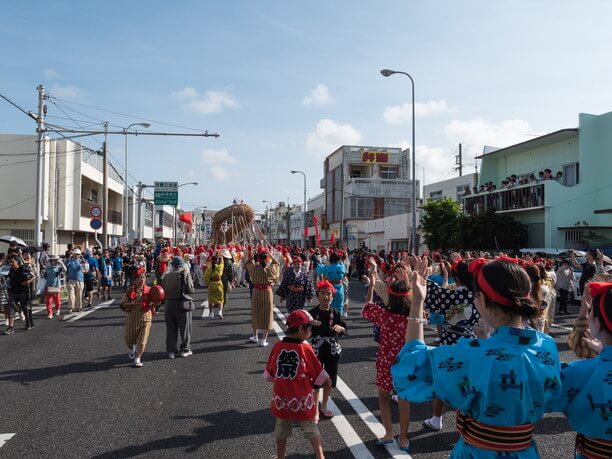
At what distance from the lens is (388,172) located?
59.1 m

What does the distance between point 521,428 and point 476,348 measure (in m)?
0.40

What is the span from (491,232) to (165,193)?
2300 centimetres

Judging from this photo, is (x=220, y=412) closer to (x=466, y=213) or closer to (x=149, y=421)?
(x=149, y=421)

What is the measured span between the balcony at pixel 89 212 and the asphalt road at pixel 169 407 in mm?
25757

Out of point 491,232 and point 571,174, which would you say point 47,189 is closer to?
point 491,232

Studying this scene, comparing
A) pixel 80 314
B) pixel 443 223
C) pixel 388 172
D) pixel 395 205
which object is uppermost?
pixel 388 172

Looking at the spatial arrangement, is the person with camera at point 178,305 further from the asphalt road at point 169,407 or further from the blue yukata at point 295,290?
the blue yukata at point 295,290

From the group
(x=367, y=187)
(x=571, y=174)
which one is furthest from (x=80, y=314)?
(x=367, y=187)

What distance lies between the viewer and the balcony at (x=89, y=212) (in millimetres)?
33781

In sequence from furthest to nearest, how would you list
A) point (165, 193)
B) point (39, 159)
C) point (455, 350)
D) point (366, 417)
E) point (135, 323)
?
point (165, 193) → point (39, 159) → point (135, 323) → point (366, 417) → point (455, 350)

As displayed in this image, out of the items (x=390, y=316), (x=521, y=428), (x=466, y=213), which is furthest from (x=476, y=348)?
(x=466, y=213)

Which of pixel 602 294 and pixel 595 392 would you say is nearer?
pixel 595 392

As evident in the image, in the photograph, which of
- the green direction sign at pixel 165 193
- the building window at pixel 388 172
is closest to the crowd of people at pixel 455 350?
the green direction sign at pixel 165 193

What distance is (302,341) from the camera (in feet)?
14.5
